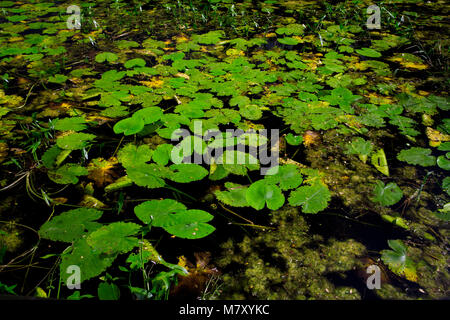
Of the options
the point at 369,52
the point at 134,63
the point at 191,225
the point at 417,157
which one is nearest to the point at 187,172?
the point at 191,225

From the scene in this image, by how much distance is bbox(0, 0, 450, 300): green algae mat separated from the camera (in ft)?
3.07

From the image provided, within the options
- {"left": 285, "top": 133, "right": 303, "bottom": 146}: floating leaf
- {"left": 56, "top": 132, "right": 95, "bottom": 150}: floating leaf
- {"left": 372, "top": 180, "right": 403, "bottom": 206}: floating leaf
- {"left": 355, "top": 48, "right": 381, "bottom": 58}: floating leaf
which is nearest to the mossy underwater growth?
{"left": 372, "top": 180, "right": 403, "bottom": 206}: floating leaf

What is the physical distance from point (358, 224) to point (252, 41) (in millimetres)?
2178

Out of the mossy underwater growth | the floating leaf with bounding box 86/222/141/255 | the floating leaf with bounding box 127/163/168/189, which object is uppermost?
the floating leaf with bounding box 127/163/168/189

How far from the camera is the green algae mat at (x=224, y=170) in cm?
94

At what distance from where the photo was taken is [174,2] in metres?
3.97

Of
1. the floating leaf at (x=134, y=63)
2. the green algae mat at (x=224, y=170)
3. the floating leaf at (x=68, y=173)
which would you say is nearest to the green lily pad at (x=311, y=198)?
the green algae mat at (x=224, y=170)

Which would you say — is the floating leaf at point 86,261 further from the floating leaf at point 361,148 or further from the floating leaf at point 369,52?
the floating leaf at point 369,52

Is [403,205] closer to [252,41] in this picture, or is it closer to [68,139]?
[68,139]

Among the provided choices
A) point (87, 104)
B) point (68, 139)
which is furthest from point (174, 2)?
point (68, 139)

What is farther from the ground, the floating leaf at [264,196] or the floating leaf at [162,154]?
the floating leaf at [162,154]

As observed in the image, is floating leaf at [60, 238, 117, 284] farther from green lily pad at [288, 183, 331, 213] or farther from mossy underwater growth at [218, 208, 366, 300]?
green lily pad at [288, 183, 331, 213]

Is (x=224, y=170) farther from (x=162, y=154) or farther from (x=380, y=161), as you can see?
(x=380, y=161)
